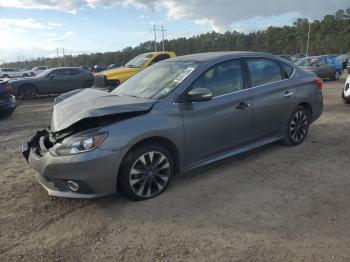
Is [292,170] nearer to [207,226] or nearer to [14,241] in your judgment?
[207,226]

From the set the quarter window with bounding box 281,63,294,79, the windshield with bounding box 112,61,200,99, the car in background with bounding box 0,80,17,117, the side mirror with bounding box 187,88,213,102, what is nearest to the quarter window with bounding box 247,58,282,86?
the quarter window with bounding box 281,63,294,79

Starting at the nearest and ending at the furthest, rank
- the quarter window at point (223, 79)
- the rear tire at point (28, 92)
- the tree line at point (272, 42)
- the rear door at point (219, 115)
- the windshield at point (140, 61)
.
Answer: the rear door at point (219, 115)
the quarter window at point (223, 79)
the windshield at point (140, 61)
the rear tire at point (28, 92)
the tree line at point (272, 42)

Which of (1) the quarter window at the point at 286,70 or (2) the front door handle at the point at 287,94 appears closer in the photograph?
(2) the front door handle at the point at 287,94

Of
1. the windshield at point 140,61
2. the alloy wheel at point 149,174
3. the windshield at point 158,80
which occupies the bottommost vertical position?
the alloy wheel at point 149,174

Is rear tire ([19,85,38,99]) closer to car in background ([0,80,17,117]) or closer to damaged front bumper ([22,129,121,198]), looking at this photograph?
car in background ([0,80,17,117])

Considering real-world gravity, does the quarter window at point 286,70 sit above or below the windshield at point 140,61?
below

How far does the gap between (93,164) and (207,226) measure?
133cm

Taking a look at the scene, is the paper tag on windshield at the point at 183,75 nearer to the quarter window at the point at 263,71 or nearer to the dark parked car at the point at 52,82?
the quarter window at the point at 263,71

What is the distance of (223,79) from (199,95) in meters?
0.77

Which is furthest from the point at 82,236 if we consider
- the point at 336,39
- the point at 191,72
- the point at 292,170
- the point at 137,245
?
the point at 336,39

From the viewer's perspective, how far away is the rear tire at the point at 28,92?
17.2 m

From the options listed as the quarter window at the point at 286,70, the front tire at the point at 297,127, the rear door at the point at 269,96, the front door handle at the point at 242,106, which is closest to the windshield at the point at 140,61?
the quarter window at the point at 286,70

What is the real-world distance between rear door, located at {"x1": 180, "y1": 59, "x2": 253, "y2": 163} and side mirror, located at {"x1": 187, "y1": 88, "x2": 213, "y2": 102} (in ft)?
0.35

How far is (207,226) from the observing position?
12.9 feet
